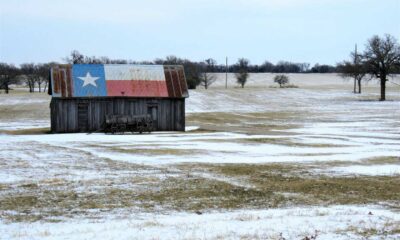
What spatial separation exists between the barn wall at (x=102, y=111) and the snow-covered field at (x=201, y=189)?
28.8 ft

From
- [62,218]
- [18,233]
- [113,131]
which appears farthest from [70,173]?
[113,131]

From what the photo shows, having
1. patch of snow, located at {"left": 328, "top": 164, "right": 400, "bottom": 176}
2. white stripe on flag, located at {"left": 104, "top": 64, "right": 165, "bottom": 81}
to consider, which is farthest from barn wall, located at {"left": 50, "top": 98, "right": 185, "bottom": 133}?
patch of snow, located at {"left": 328, "top": 164, "right": 400, "bottom": 176}

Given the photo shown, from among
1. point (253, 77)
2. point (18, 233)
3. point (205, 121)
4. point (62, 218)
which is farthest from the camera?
point (253, 77)

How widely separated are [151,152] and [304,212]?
13313 mm

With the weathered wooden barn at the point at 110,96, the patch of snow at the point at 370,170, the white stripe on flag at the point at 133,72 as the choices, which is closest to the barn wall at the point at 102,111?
the weathered wooden barn at the point at 110,96

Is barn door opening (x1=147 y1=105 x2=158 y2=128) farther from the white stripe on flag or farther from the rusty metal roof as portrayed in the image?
the white stripe on flag

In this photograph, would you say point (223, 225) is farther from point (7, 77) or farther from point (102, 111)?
point (7, 77)

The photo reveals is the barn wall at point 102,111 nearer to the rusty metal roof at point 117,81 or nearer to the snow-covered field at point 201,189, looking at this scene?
the rusty metal roof at point 117,81

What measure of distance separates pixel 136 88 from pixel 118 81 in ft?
4.91

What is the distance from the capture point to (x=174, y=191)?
1333 centimetres

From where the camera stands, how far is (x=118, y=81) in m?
40.1

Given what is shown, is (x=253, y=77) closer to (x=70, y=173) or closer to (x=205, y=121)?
(x=205, y=121)

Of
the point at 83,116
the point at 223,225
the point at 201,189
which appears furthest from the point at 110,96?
the point at 223,225

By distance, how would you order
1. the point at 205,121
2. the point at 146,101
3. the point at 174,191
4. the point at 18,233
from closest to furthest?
the point at 18,233, the point at 174,191, the point at 146,101, the point at 205,121
